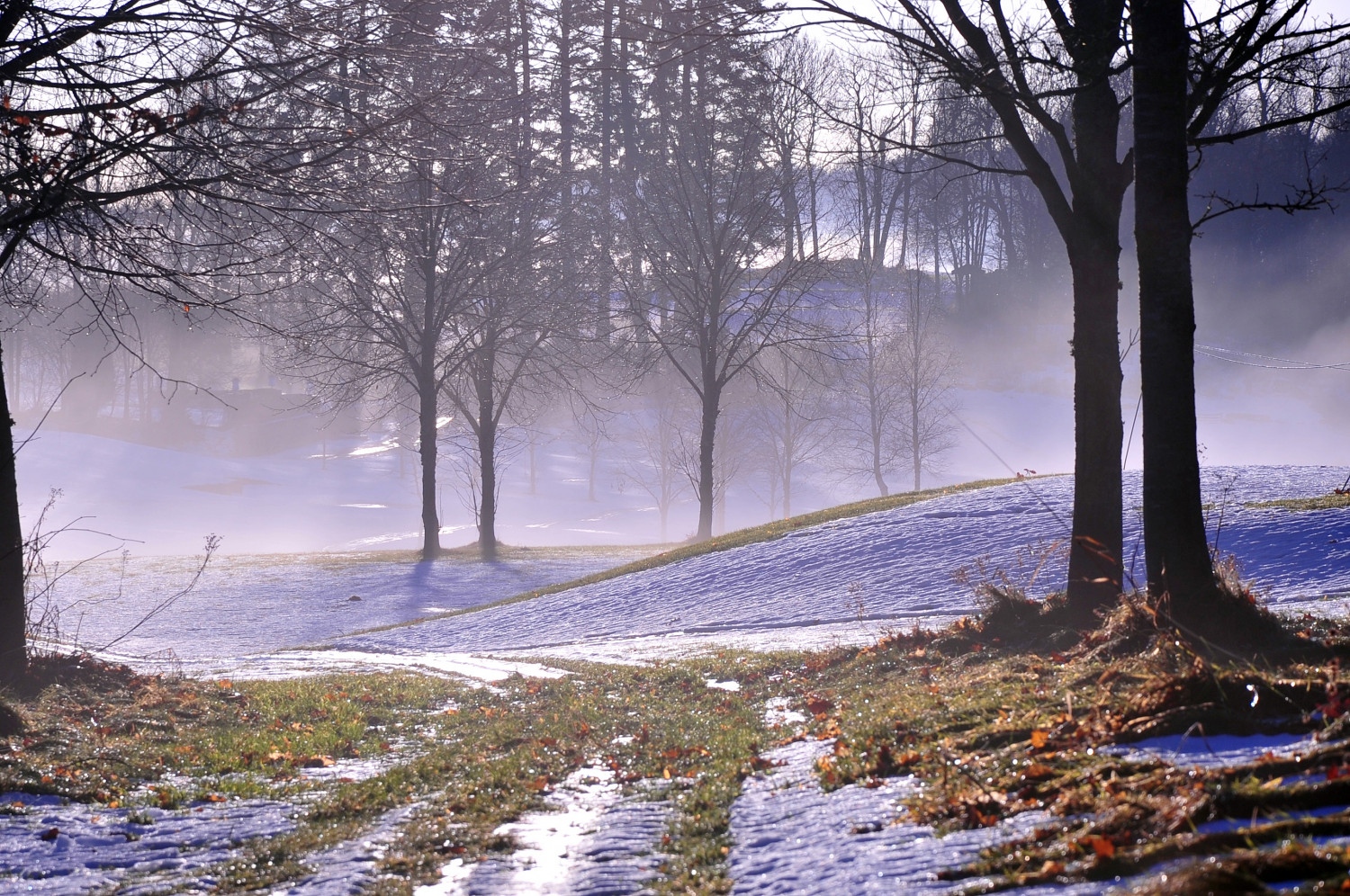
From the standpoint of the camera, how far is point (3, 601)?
816cm

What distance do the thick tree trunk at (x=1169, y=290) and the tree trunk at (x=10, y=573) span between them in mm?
8615

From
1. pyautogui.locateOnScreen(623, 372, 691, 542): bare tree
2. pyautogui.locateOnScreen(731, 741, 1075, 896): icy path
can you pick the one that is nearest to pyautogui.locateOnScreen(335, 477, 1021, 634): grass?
pyautogui.locateOnScreen(731, 741, 1075, 896): icy path

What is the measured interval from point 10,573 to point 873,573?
11.4m

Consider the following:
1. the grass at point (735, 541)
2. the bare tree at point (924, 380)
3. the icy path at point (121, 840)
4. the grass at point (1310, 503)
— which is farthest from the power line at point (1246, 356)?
the icy path at point (121, 840)

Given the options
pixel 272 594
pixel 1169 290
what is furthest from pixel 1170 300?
pixel 272 594

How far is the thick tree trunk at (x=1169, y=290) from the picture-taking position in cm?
615

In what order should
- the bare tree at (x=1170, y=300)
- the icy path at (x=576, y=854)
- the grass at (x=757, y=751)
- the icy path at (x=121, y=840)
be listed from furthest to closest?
1. the bare tree at (x=1170, y=300)
2. the icy path at (x=121, y=840)
3. the icy path at (x=576, y=854)
4. the grass at (x=757, y=751)

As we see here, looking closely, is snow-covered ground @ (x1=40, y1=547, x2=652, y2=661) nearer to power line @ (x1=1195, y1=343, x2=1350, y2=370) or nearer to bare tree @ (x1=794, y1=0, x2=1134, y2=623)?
bare tree @ (x1=794, y1=0, x2=1134, y2=623)

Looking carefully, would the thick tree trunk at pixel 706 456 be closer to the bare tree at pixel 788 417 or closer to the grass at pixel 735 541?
→ the grass at pixel 735 541

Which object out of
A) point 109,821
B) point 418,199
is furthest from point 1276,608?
point 418,199

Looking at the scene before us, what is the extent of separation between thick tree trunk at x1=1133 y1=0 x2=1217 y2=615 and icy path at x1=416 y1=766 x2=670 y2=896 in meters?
3.65

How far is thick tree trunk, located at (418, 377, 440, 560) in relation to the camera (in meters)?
25.2

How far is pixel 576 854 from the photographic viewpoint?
4.51 m

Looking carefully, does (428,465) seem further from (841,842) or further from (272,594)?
(841,842)
